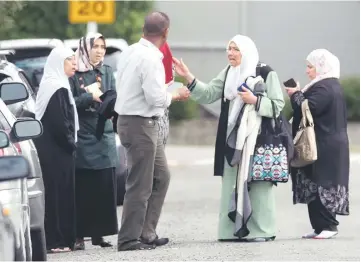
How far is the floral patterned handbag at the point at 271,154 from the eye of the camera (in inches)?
421

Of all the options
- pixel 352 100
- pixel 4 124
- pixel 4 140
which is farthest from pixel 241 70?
pixel 352 100

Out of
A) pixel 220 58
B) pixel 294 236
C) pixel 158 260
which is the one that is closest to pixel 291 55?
pixel 220 58

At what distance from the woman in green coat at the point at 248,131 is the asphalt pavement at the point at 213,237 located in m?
0.17

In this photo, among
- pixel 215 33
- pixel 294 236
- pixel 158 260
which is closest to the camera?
pixel 158 260

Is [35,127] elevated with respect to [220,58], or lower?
elevated

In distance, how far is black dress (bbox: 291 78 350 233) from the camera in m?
11.0

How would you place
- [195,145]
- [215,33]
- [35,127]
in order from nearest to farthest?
[35,127], [195,145], [215,33]

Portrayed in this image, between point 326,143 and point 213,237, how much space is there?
1308mm

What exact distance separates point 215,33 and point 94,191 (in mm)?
16884

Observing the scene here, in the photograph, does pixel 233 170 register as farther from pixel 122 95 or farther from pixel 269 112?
pixel 122 95

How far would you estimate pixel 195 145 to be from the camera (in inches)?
926

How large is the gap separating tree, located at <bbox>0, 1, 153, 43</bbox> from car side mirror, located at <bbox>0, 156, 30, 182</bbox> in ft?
58.8

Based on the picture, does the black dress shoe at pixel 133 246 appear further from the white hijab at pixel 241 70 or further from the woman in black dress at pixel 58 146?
the white hijab at pixel 241 70

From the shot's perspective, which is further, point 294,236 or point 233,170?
point 294,236
